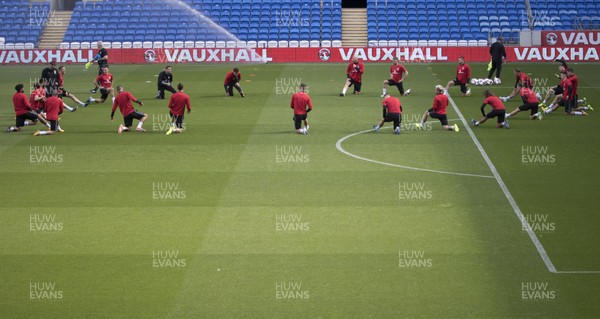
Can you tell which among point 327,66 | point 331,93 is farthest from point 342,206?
point 327,66

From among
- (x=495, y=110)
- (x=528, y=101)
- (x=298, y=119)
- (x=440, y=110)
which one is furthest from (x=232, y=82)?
(x=528, y=101)

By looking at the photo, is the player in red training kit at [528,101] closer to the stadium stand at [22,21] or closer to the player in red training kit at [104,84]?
the player in red training kit at [104,84]

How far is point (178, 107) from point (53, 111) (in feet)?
14.6

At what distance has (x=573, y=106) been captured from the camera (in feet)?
120

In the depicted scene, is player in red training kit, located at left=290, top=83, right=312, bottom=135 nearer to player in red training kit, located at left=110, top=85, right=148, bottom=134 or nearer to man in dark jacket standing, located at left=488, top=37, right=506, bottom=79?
player in red training kit, located at left=110, top=85, right=148, bottom=134

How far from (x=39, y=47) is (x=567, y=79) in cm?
3807

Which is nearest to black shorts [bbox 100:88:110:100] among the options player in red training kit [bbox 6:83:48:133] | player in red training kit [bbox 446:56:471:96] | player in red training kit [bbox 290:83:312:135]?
player in red training kit [bbox 6:83:48:133]

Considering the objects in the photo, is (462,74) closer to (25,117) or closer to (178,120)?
(178,120)

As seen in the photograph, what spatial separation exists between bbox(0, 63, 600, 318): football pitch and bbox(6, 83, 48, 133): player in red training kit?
101 cm

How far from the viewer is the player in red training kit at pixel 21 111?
1283 inches

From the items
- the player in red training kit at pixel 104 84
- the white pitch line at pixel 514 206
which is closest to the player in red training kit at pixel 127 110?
the player in red training kit at pixel 104 84

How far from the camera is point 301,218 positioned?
21625mm

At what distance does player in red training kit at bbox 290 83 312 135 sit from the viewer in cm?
3139

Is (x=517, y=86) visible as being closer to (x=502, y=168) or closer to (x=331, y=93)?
(x=331, y=93)
